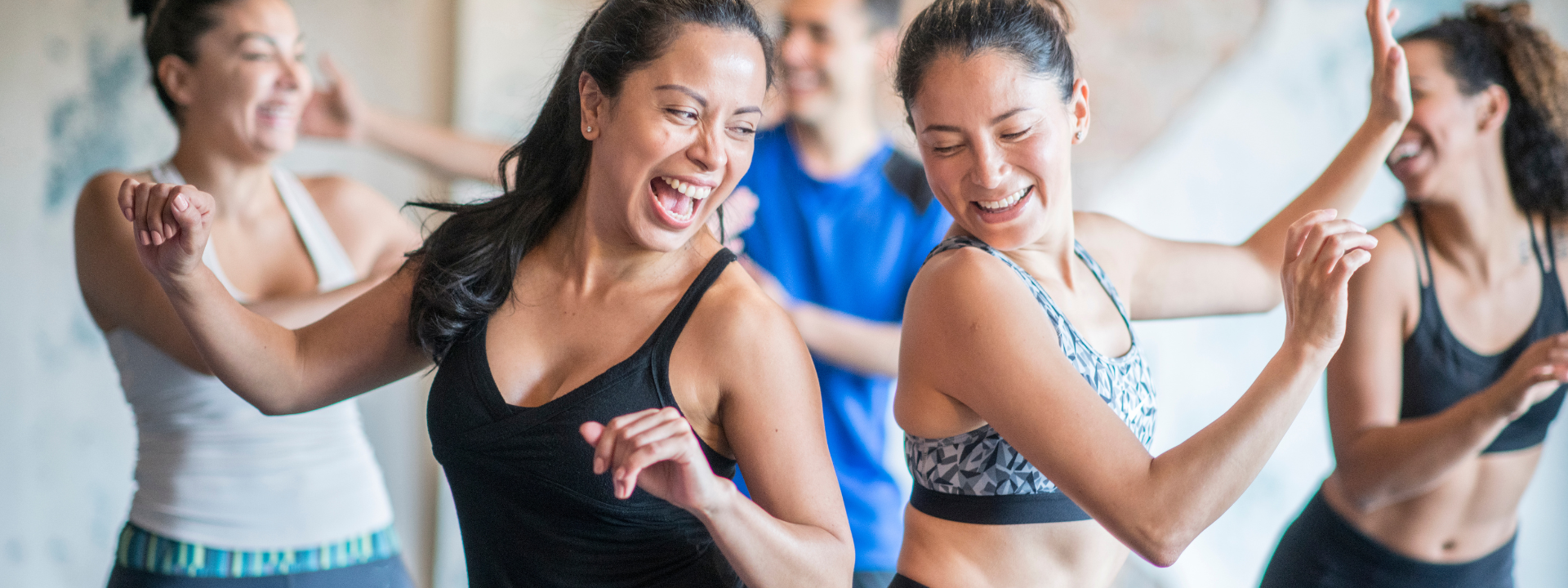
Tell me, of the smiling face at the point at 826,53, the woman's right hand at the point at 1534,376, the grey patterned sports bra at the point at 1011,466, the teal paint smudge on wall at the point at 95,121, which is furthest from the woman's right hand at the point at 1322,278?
the teal paint smudge on wall at the point at 95,121

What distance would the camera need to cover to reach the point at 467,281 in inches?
52.6

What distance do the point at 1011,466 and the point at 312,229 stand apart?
4.50 ft

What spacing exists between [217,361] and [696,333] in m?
0.63

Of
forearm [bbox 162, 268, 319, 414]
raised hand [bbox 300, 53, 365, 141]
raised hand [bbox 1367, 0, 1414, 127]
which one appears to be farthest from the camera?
raised hand [bbox 300, 53, 365, 141]

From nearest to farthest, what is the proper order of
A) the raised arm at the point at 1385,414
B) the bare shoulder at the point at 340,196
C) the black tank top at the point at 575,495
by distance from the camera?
the black tank top at the point at 575,495 < the raised arm at the point at 1385,414 < the bare shoulder at the point at 340,196

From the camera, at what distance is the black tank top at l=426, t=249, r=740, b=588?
1.18 metres

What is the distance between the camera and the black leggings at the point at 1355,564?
1866mm

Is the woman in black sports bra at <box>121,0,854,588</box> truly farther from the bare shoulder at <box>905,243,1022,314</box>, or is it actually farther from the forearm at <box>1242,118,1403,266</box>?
the forearm at <box>1242,118,1403,266</box>

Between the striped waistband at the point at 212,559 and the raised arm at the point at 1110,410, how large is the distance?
112 centimetres

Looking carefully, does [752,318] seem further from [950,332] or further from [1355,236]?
[1355,236]

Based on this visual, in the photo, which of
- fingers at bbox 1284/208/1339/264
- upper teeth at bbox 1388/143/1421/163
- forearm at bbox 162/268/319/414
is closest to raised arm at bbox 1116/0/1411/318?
fingers at bbox 1284/208/1339/264

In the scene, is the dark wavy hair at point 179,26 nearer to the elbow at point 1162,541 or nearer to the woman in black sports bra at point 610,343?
the woman in black sports bra at point 610,343

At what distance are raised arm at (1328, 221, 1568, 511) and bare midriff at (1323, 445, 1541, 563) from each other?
0.04 metres

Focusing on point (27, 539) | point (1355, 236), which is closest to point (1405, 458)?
point (1355, 236)
